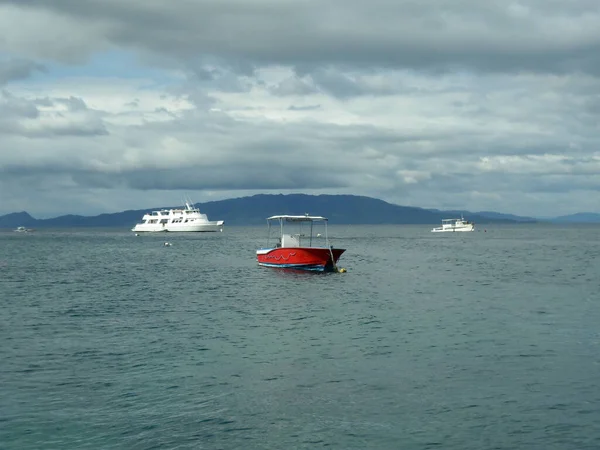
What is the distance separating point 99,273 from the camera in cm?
7956

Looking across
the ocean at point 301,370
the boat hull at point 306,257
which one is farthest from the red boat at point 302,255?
the ocean at point 301,370

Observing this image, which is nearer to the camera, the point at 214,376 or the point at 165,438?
the point at 165,438

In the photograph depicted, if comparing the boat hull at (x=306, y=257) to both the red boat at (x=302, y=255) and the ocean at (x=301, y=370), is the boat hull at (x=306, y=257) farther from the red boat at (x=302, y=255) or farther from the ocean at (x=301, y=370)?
the ocean at (x=301, y=370)

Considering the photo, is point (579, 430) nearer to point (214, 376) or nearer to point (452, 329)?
point (214, 376)

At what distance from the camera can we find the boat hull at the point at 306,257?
72688mm

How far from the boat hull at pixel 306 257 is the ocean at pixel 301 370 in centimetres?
1545

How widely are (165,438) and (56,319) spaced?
83.4 feet

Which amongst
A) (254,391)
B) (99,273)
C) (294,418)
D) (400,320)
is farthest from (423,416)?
(99,273)

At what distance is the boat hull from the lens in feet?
238

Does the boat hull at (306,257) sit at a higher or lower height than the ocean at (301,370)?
higher

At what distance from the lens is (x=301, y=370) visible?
27.5 m

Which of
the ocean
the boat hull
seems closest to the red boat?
the boat hull

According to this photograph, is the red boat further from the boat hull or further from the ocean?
the ocean

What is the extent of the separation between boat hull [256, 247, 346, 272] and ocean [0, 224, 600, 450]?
50.7 ft
